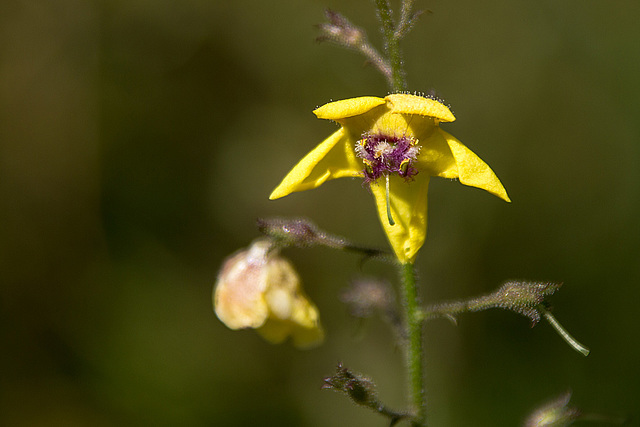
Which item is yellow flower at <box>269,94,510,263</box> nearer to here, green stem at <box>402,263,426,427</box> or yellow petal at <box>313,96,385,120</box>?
yellow petal at <box>313,96,385,120</box>

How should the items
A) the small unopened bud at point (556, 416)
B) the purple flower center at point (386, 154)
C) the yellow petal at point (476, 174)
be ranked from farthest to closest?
the small unopened bud at point (556, 416)
the purple flower center at point (386, 154)
the yellow petal at point (476, 174)

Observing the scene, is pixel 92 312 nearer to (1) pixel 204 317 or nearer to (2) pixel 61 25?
(1) pixel 204 317

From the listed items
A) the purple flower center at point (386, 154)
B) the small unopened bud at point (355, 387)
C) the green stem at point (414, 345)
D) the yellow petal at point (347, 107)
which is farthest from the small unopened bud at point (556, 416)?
the yellow petal at point (347, 107)

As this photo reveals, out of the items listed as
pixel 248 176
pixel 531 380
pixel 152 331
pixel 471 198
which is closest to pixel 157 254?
pixel 152 331

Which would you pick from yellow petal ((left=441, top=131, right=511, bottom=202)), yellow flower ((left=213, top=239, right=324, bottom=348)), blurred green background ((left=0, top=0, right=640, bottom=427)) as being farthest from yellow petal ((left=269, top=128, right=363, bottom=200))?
blurred green background ((left=0, top=0, right=640, bottom=427))

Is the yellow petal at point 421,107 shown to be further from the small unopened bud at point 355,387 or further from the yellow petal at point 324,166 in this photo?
the small unopened bud at point 355,387

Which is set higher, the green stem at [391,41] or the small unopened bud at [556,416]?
the green stem at [391,41]

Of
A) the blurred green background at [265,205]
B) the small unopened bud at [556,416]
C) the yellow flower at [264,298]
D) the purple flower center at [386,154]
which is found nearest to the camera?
the purple flower center at [386,154]
